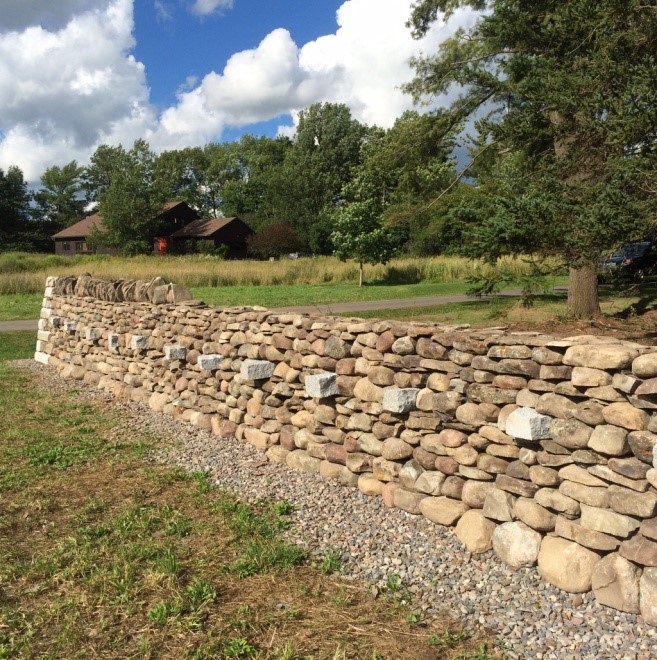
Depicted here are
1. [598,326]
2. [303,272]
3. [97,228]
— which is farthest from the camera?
[97,228]

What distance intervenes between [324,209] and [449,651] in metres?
51.7

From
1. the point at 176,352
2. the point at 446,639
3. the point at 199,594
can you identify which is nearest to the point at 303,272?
the point at 176,352

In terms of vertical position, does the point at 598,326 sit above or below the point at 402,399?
below

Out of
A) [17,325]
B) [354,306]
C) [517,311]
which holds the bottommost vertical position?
[17,325]

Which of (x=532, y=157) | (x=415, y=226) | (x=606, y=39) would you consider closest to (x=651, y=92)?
(x=606, y=39)

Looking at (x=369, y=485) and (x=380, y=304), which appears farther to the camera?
(x=380, y=304)

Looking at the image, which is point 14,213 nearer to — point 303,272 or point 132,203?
point 132,203

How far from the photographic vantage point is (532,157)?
11742 millimetres

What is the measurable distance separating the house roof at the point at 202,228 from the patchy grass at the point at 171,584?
53.1 m

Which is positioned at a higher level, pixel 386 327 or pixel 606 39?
pixel 606 39

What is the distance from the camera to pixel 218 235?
56.8 m

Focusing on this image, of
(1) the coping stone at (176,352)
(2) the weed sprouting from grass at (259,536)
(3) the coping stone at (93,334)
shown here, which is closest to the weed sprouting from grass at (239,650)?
(2) the weed sprouting from grass at (259,536)

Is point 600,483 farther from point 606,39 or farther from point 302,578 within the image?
point 606,39

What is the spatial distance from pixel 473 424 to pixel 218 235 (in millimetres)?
54601
